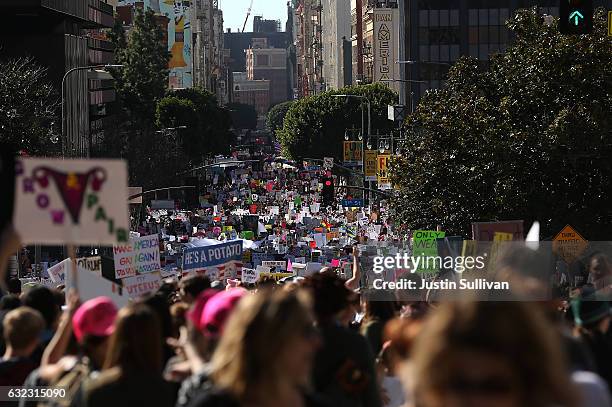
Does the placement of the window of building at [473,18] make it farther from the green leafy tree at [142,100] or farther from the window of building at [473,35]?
the green leafy tree at [142,100]

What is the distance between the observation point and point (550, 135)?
1298 inches

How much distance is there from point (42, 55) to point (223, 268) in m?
54.5

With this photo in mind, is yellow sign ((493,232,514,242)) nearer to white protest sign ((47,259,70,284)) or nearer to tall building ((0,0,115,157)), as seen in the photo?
white protest sign ((47,259,70,284))

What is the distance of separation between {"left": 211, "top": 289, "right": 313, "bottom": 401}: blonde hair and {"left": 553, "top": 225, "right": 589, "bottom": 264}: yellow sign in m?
20.2

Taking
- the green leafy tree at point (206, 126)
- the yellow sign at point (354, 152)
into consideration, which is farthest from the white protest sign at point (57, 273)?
the green leafy tree at point (206, 126)

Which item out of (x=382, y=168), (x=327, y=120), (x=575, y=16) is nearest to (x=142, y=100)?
(x=327, y=120)

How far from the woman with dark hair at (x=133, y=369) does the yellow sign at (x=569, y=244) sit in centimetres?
1904

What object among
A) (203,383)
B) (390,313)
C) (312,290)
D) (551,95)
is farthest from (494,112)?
(203,383)

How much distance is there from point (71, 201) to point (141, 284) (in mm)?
10295

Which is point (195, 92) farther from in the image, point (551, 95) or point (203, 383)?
point (203, 383)

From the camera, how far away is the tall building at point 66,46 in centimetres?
6950

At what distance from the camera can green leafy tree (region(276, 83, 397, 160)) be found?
111 m

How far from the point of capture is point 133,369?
5.95 metres

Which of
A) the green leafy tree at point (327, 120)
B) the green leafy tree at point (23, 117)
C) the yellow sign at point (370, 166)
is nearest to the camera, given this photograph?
the green leafy tree at point (23, 117)
